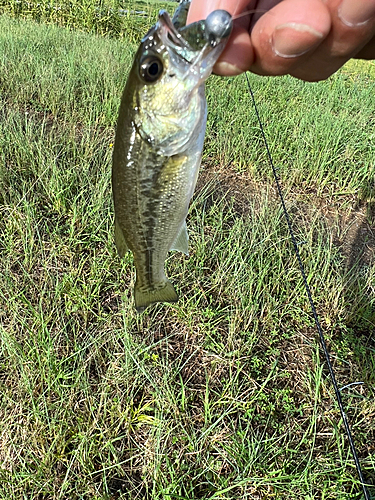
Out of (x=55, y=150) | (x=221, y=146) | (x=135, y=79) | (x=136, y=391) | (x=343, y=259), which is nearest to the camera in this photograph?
(x=135, y=79)

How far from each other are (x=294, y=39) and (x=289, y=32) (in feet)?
0.07

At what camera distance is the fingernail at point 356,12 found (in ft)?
2.83

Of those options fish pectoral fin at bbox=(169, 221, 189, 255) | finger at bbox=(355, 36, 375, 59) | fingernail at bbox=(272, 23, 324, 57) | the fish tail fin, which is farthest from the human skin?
the fish tail fin

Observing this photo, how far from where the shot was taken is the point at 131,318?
1980 mm

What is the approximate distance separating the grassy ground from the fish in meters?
0.82

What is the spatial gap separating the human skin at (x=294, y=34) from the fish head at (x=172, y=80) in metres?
0.10

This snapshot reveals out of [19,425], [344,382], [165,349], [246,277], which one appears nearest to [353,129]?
[246,277]

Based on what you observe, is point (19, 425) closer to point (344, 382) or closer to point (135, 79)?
point (135, 79)

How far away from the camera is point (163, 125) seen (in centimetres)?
106

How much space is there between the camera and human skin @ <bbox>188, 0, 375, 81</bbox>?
2.95 feet

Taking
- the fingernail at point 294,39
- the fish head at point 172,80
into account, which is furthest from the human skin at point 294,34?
the fish head at point 172,80

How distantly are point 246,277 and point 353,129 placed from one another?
2638mm

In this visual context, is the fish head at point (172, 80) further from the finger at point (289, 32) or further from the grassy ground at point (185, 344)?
the grassy ground at point (185, 344)

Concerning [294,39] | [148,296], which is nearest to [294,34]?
[294,39]
